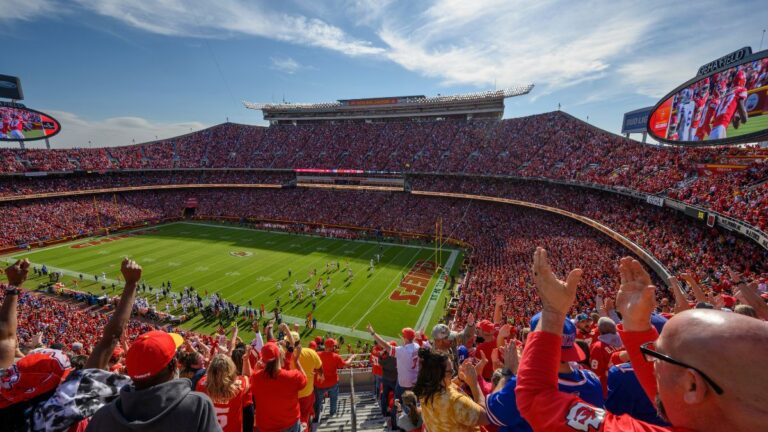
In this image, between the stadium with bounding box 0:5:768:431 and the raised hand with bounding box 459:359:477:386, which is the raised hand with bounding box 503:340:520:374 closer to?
the stadium with bounding box 0:5:768:431

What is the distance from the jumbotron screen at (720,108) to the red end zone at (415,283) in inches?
793

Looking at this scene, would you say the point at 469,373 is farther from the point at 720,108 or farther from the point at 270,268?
the point at 270,268

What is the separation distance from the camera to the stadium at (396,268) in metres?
2.35

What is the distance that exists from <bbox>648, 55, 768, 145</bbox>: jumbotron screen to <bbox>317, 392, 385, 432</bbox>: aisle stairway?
927 inches

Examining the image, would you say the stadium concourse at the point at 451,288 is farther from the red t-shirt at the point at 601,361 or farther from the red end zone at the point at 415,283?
the red end zone at the point at 415,283

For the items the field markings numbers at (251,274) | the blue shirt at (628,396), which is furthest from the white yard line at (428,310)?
the blue shirt at (628,396)

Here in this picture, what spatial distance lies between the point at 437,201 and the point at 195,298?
29648 mm

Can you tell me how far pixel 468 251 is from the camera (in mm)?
34875

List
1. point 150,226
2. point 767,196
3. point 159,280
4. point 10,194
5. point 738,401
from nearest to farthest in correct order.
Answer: point 738,401, point 767,196, point 159,280, point 10,194, point 150,226

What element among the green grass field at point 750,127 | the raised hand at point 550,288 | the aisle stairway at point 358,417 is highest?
the green grass field at point 750,127

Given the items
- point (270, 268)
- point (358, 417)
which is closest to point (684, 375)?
point (358, 417)

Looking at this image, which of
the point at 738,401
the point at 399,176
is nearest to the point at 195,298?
the point at 738,401

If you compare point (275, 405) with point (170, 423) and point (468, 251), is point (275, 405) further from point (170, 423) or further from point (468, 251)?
point (468, 251)

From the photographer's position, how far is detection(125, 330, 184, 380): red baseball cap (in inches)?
93.4
